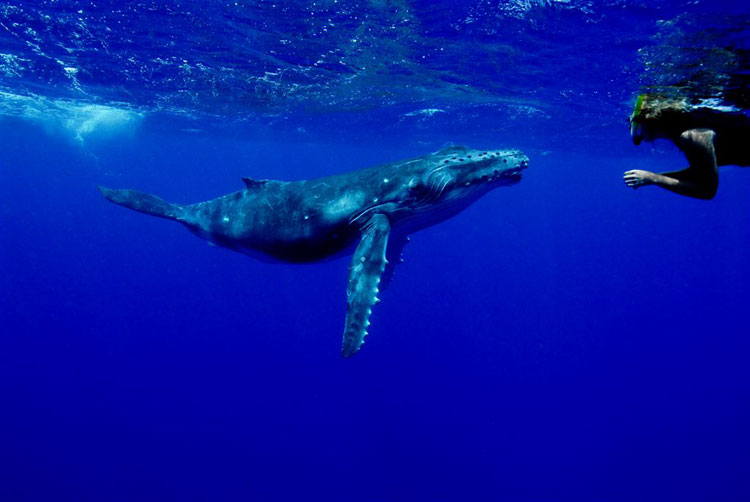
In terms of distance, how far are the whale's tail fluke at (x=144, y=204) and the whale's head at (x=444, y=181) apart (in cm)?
560

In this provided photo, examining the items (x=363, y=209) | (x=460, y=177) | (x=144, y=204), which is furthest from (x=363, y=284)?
(x=144, y=204)

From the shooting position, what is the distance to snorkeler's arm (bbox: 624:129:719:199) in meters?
4.02

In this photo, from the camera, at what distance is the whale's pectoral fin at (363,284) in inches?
250

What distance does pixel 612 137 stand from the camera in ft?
111

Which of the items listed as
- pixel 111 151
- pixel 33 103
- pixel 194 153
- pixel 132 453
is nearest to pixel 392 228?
pixel 132 453

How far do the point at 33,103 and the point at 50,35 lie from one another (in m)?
18.4

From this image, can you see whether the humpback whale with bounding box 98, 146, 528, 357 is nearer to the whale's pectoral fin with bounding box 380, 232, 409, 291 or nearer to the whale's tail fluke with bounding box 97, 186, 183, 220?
the whale's pectoral fin with bounding box 380, 232, 409, 291

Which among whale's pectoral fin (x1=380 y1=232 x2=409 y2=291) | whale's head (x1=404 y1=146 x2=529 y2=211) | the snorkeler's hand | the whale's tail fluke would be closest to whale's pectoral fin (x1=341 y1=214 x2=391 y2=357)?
whale's head (x1=404 y1=146 x2=529 y2=211)

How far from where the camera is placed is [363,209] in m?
7.93

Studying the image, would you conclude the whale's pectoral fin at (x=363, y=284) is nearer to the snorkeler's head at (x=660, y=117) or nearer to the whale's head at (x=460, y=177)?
the whale's head at (x=460, y=177)

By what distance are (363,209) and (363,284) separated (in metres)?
1.73

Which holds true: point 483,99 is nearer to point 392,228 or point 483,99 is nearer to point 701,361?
point 392,228

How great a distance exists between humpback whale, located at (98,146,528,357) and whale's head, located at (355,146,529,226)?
0.02 m

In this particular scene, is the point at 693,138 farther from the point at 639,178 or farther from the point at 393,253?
the point at 393,253
